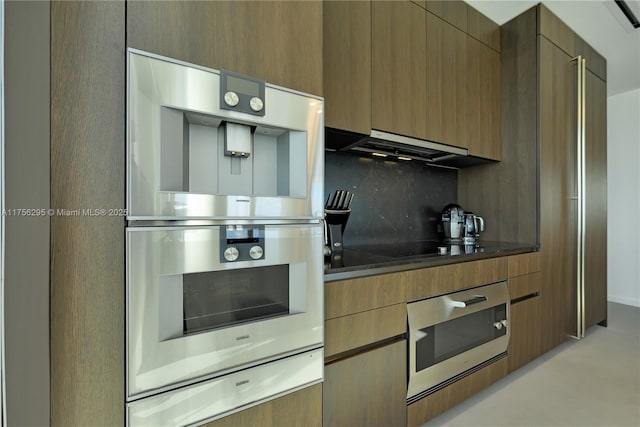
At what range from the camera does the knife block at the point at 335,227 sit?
5.20ft

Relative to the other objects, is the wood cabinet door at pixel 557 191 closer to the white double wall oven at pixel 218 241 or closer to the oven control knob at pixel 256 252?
the white double wall oven at pixel 218 241

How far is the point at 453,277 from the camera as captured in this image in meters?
1.54

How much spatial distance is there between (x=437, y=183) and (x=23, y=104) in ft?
8.23

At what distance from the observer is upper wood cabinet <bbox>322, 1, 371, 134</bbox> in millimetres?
1439

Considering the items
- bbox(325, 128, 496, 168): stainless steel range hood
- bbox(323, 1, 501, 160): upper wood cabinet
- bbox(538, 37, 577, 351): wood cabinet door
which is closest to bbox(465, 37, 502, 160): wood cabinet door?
bbox(323, 1, 501, 160): upper wood cabinet

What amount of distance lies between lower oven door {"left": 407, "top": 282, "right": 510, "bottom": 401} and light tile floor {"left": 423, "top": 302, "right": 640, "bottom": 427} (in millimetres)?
220

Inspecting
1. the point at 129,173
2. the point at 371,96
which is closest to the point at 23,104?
the point at 129,173

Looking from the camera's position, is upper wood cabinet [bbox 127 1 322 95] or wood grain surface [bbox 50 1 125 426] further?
upper wood cabinet [bbox 127 1 322 95]

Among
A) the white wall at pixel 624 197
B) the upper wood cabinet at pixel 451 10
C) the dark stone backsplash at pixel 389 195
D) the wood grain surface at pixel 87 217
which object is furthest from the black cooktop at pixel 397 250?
the white wall at pixel 624 197

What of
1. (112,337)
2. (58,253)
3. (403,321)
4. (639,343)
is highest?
(58,253)

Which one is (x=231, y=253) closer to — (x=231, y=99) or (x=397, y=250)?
(x=231, y=99)

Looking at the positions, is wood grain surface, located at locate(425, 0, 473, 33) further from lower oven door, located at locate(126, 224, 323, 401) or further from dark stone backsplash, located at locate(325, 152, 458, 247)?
lower oven door, located at locate(126, 224, 323, 401)

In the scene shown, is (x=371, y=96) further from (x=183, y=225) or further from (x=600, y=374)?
(x=600, y=374)

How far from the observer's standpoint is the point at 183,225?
0.81m
